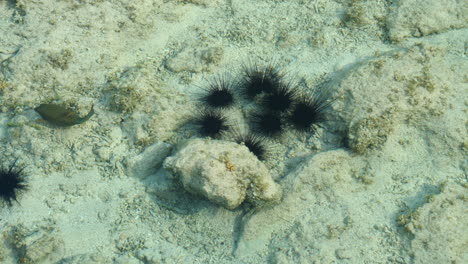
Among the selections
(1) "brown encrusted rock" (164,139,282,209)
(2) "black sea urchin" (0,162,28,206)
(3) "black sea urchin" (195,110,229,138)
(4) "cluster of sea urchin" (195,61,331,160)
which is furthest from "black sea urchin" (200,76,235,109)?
(2) "black sea urchin" (0,162,28,206)

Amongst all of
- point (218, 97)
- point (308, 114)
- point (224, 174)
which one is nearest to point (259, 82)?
point (218, 97)

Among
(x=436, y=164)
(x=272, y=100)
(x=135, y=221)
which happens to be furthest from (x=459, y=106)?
(x=135, y=221)

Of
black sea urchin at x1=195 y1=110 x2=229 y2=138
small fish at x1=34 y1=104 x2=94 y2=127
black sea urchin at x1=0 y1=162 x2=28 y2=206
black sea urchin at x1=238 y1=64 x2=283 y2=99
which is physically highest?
black sea urchin at x1=238 y1=64 x2=283 y2=99

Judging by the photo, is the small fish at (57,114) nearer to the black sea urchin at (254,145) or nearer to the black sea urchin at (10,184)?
the black sea urchin at (10,184)

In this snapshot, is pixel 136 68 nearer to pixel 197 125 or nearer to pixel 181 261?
pixel 197 125

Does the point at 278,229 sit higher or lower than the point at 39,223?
higher

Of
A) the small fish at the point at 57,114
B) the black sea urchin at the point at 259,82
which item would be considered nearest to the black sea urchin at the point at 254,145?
the black sea urchin at the point at 259,82

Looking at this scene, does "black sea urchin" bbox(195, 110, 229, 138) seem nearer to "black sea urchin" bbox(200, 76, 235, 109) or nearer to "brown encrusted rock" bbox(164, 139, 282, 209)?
"black sea urchin" bbox(200, 76, 235, 109)
